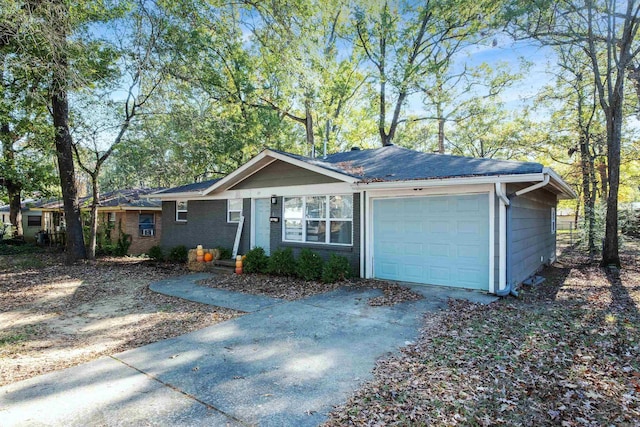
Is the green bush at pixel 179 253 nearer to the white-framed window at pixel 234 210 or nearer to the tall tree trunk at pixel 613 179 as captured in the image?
the white-framed window at pixel 234 210

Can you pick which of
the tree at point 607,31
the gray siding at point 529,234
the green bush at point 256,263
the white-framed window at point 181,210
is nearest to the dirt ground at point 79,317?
the green bush at point 256,263

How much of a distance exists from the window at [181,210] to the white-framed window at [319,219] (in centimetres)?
521

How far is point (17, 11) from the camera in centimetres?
618

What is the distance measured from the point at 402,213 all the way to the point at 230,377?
560 cm

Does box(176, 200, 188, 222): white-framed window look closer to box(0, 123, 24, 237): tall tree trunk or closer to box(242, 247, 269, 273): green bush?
box(242, 247, 269, 273): green bush

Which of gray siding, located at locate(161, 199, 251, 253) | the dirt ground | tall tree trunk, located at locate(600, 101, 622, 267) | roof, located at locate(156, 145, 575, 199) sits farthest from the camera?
gray siding, located at locate(161, 199, 251, 253)

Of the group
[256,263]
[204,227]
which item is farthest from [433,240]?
[204,227]

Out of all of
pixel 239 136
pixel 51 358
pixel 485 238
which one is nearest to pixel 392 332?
pixel 485 238

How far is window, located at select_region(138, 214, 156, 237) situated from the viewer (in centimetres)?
1808

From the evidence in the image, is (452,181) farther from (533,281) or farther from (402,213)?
(533,281)

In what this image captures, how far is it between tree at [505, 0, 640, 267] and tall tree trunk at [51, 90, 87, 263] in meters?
14.5

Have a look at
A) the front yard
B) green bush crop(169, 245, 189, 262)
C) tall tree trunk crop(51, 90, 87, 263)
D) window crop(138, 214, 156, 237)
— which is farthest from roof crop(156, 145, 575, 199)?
window crop(138, 214, 156, 237)

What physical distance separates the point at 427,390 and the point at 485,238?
15.0 feet

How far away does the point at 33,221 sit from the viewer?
25.5 m
